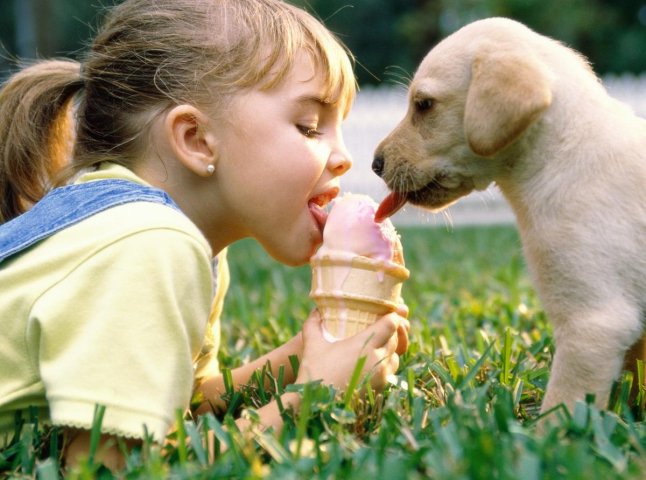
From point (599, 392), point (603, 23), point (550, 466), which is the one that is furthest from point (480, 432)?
point (603, 23)

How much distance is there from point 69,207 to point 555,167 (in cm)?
153

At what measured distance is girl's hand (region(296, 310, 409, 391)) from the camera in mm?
2885

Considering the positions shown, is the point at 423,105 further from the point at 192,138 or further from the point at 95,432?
the point at 95,432

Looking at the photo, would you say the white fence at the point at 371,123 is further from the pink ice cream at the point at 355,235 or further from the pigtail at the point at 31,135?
the pink ice cream at the point at 355,235

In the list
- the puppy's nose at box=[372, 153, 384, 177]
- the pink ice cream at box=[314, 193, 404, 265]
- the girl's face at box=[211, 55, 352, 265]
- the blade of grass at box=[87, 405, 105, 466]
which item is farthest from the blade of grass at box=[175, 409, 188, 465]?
the puppy's nose at box=[372, 153, 384, 177]

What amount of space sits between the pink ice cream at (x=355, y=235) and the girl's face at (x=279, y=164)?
0.15 meters

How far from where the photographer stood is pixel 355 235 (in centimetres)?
314

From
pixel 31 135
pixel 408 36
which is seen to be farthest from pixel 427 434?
pixel 408 36

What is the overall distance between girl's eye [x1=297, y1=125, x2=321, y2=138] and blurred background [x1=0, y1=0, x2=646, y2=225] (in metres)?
9.51

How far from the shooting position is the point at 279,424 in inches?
106

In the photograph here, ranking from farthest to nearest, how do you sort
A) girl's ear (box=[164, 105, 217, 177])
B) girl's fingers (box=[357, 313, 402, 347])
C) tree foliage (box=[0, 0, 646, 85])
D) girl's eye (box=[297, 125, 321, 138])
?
1. tree foliage (box=[0, 0, 646, 85])
2. girl's eye (box=[297, 125, 321, 138])
3. girl's ear (box=[164, 105, 217, 177])
4. girl's fingers (box=[357, 313, 402, 347])

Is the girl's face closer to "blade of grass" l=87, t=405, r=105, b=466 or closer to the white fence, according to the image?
"blade of grass" l=87, t=405, r=105, b=466

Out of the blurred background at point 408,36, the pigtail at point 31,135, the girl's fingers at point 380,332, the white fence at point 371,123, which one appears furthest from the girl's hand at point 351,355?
the white fence at point 371,123

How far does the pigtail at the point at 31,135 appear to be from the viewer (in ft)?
11.6
